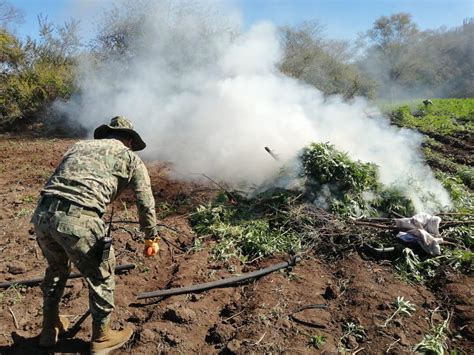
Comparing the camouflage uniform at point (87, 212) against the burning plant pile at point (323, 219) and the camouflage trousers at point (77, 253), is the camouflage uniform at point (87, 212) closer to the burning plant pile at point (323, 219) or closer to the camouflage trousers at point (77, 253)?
the camouflage trousers at point (77, 253)

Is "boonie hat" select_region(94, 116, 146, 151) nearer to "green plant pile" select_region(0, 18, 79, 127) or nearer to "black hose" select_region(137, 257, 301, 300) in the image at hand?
"black hose" select_region(137, 257, 301, 300)

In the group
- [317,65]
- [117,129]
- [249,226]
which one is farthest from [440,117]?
[117,129]

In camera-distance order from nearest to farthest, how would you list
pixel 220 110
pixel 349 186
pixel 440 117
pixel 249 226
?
pixel 249 226, pixel 349 186, pixel 220 110, pixel 440 117

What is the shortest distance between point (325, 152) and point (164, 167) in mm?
4168

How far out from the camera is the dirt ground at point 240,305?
3373mm

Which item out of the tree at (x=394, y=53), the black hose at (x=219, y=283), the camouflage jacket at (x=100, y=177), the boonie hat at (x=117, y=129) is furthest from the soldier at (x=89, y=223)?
the tree at (x=394, y=53)

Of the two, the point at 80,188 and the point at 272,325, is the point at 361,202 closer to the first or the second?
the point at 272,325

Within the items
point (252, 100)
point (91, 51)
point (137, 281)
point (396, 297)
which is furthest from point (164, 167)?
point (91, 51)

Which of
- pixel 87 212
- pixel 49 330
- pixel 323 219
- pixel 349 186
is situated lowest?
pixel 49 330

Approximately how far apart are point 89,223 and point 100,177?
0.37 metres

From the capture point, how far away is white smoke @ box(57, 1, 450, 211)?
7.57m

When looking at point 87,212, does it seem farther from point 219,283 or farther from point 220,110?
point 220,110

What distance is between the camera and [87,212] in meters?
2.98

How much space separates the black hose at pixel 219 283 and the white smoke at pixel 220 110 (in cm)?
232
